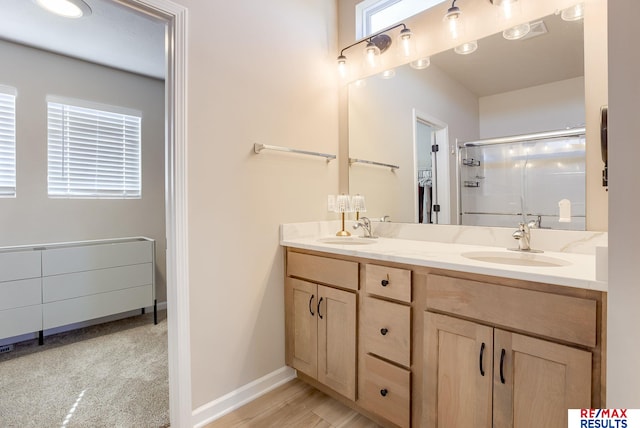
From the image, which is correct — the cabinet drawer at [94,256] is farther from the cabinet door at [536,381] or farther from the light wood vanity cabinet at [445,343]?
the cabinet door at [536,381]

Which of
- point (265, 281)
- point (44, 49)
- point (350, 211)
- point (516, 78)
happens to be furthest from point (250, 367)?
point (44, 49)

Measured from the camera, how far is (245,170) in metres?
1.69

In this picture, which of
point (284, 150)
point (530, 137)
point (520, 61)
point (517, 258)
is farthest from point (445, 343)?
point (520, 61)

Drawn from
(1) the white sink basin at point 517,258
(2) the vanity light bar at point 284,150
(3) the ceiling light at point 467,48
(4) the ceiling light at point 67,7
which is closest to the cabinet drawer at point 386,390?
(1) the white sink basin at point 517,258

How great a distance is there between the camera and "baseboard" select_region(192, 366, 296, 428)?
152cm

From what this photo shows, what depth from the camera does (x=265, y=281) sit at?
71.0 inches

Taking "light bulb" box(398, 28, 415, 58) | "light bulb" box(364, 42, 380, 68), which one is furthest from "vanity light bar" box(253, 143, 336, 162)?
"light bulb" box(398, 28, 415, 58)

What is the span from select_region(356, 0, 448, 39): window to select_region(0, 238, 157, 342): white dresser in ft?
8.27

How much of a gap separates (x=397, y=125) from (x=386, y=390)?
153 centimetres

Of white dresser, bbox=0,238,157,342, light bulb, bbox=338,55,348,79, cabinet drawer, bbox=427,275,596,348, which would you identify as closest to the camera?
cabinet drawer, bbox=427,275,596,348

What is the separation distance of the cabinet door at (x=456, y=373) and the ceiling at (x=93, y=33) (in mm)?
2402

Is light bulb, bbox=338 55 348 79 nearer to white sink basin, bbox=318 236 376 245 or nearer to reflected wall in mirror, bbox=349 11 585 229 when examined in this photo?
reflected wall in mirror, bbox=349 11 585 229

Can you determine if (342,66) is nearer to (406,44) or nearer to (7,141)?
(406,44)

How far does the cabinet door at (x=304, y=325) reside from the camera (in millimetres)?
1713
